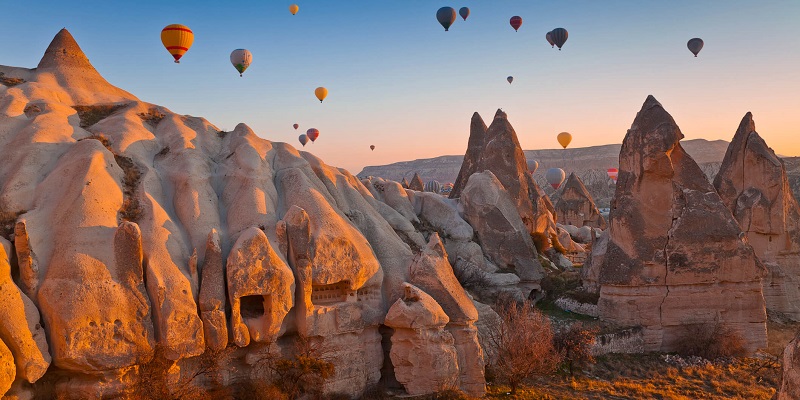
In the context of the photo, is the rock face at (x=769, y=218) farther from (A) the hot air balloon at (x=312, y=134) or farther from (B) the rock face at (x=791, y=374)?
(A) the hot air balloon at (x=312, y=134)

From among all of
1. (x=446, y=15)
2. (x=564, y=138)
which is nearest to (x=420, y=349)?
(x=446, y=15)

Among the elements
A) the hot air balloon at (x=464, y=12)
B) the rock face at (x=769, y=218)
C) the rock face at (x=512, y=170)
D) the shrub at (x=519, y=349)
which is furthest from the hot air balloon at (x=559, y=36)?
the shrub at (x=519, y=349)

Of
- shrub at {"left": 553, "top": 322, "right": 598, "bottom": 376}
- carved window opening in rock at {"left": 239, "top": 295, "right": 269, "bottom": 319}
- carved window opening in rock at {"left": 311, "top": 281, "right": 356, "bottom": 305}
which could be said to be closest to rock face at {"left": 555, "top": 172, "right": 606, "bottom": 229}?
shrub at {"left": 553, "top": 322, "right": 598, "bottom": 376}

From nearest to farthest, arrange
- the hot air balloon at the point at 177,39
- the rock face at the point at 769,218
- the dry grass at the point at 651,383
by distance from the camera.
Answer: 1. the dry grass at the point at 651,383
2. the hot air balloon at the point at 177,39
3. the rock face at the point at 769,218

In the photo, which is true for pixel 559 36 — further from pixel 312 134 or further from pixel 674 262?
pixel 674 262

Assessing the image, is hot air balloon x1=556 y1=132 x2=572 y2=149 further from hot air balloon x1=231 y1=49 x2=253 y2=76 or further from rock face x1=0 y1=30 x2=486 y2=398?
rock face x1=0 y1=30 x2=486 y2=398

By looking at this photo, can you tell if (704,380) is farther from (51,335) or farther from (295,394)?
(51,335)
